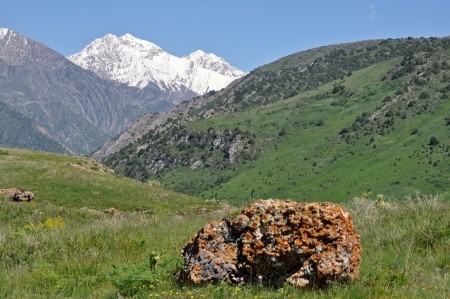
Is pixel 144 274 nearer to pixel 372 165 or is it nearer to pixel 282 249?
pixel 282 249

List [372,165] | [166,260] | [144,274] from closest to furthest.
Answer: [144,274] < [166,260] < [372,165]

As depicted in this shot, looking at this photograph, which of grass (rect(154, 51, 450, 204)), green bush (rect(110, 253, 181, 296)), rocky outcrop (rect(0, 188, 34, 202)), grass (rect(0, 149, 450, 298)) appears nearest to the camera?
grass (rect(0, 149, 450, 298))

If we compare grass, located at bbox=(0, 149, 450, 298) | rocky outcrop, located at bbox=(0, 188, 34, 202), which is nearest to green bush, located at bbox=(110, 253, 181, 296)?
grass, located at bbox=(0, 149, 450, 298)

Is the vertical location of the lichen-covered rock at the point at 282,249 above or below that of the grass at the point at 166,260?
above

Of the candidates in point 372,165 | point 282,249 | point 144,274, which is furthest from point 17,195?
point 372,165

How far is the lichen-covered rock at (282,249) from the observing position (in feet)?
22.7

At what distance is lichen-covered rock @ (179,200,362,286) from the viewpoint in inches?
272

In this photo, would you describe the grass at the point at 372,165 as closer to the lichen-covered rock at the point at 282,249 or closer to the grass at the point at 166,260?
the grass at the point at 166,260

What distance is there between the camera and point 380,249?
8750mm

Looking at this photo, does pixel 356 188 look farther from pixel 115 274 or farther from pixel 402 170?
pixel 115 274

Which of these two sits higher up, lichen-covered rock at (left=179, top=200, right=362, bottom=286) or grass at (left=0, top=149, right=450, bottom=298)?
lichen-covered rock at (left=179, top=200, right=362, bottom=286)

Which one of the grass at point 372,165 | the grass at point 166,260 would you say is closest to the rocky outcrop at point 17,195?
the grass at point 166,260

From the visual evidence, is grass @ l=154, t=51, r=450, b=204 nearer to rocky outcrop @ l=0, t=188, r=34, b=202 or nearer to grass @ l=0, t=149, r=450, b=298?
rocky outcrop @ l=0, t=188, r=34, b=202

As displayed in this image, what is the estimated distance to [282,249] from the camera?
7.12 meters
